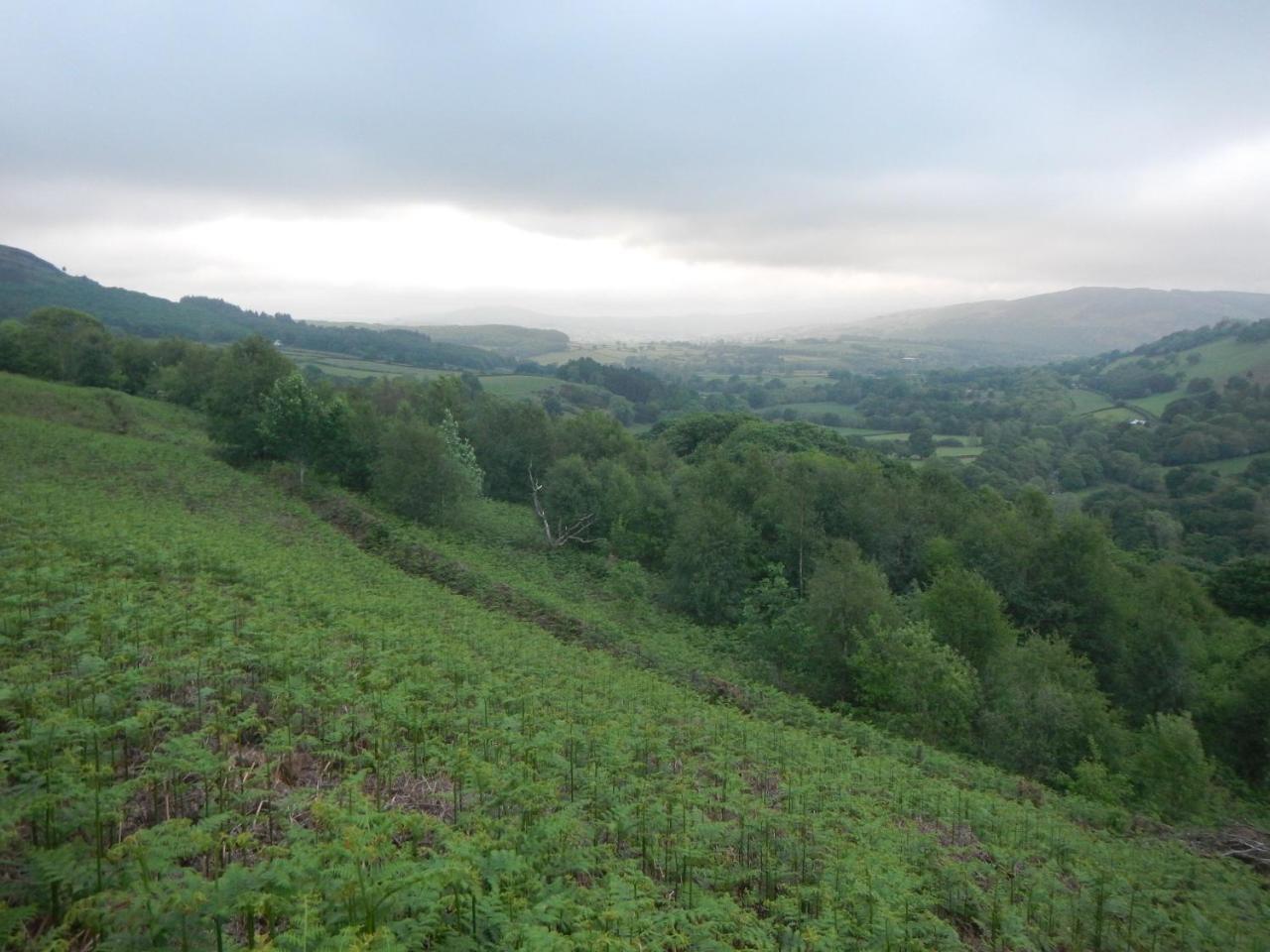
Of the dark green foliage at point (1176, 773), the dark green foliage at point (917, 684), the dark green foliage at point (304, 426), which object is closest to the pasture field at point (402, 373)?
the dark green foliage at point (304, 426)

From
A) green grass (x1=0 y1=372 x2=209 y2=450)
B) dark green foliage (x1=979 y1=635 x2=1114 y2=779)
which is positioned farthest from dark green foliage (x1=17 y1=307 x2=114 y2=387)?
dark green foliage (x1=979 y1=635 x2=1114 y2=779)

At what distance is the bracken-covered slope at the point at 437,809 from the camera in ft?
16.1

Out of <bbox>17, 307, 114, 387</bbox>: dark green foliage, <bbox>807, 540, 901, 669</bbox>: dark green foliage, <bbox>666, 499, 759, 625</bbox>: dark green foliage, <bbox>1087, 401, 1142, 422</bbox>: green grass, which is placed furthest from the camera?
<bbox>1087, 401, 1142, 422</bbox>: green grass

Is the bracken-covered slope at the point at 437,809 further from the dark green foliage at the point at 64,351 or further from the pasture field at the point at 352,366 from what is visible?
the pasture field at the point at 352,366

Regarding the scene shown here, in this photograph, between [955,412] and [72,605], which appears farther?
[955,412]

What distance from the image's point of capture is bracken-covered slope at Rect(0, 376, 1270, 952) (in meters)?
4.89

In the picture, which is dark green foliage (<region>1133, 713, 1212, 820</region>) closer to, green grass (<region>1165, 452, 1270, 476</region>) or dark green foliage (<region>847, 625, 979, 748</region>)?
dark green foliage (<region>847, 625, 979, 748</region>)

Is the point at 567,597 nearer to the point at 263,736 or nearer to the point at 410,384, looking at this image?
the point at 263,736

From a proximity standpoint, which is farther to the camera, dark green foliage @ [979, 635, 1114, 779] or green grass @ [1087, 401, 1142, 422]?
green grass @ [1087, 401, 1142, 422]

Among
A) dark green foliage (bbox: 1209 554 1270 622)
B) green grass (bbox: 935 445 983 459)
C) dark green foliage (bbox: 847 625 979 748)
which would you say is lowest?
dark green foliage (bbox: 1209 554 1270 622)

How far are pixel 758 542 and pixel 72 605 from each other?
29365mm

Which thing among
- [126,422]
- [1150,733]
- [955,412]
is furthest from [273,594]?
[955,412]

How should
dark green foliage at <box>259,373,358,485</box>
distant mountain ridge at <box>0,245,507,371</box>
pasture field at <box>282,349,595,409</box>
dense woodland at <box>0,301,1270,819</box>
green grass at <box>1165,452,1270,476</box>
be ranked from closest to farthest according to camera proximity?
dense woodland at <box>0,301,1270,819</box>, dark green foliage at <box>259,373,358,485</box>, green grass at <box>1165,452,1270,476</box>, pasture field at <box>282,349,595,409</box>, distant mountain ridge at <box>0,245,507,371</box>

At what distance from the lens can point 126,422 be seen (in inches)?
1639
